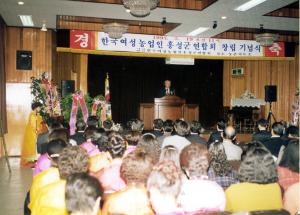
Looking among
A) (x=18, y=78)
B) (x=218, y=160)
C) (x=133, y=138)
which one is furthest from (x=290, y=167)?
(x=18, y=78)

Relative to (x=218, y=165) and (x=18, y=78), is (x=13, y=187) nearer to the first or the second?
(x=218, y=165)

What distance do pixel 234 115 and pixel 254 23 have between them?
11.2 feet

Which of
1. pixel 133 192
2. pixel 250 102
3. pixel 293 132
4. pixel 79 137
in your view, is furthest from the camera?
pixel 250 102

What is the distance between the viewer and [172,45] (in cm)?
1027

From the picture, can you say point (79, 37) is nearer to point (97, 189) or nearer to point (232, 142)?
point (232, 142)

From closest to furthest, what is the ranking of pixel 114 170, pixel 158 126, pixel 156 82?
pixel 114 170, pixel 158 126, pixel 156 82

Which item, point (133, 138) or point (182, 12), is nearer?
point (133, 138)

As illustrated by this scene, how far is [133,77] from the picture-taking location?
46.6ft

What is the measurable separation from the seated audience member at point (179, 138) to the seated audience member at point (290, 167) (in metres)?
Answer: 1.83

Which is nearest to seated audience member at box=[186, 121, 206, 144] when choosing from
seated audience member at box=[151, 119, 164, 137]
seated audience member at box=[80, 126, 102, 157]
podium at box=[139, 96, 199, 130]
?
seated audience member at box=[151, 119, 164, 137]

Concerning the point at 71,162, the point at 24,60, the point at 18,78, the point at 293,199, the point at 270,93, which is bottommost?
the point at 293,199

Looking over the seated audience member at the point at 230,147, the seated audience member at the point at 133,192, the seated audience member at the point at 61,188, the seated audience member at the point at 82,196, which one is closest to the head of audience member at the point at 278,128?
the seated audience member at the point at 230,147

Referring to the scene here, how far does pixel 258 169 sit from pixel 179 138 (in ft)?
7.09

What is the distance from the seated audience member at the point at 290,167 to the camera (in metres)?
2.67
